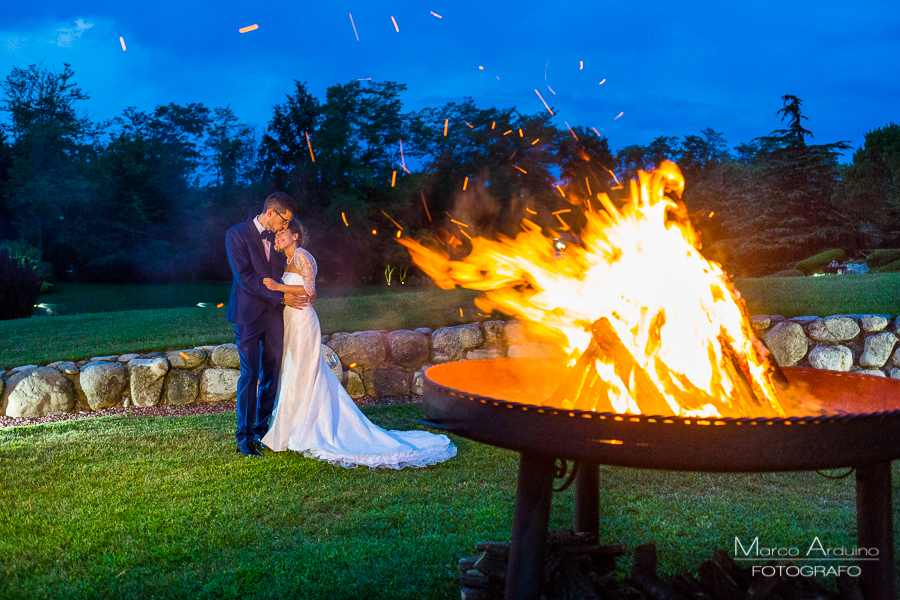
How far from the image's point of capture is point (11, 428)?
6543 mm

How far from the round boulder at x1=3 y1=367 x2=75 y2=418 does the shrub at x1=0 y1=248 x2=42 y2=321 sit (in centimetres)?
766

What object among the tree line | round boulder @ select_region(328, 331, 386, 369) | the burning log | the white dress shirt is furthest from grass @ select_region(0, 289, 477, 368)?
the tree line

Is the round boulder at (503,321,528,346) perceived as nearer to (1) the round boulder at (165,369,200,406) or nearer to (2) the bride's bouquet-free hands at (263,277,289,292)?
(2) the bride's bouquet-free hands at (263,277,289,292)

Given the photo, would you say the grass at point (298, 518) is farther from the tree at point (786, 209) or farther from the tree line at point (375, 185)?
the tree at point (786, 209)

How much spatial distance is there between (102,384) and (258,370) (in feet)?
10.1

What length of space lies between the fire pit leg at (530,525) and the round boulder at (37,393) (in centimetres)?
694

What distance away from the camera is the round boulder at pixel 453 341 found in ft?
27.1

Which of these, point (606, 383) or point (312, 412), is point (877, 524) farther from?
point (312, 412)

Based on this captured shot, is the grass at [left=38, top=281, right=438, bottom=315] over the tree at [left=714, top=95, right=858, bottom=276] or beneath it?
beneath

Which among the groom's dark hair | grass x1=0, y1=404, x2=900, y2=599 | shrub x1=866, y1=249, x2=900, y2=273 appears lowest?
grass x1=0, y1=404, x2=900, y2=599

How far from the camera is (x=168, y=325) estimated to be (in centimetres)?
1015

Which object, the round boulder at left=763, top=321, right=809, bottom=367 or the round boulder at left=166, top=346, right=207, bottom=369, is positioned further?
the round boulder at left=763, top=321, right=809, bottom=367

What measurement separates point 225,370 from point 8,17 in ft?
177

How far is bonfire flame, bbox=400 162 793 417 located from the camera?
250 cm
